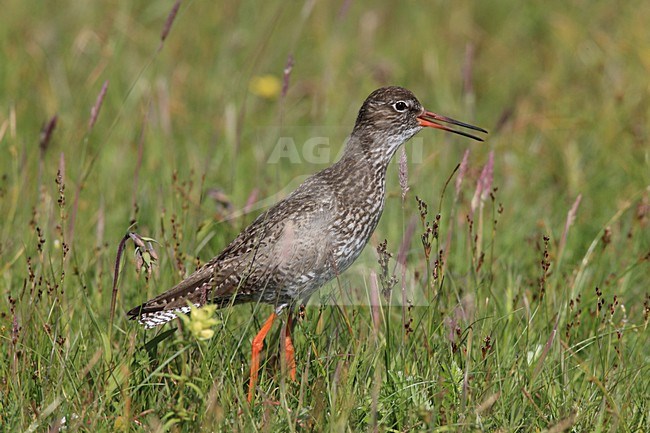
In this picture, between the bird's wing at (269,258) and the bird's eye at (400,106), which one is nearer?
the bird's wing at (269,258)

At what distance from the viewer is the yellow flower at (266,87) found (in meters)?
9.18

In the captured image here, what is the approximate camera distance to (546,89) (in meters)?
9.31

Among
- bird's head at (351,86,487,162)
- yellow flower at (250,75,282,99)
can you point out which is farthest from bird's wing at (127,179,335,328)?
yellow flower at (250,75,282,99)

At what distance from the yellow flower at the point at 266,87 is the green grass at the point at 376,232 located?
0.11 metres

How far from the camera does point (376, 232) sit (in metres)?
6.89

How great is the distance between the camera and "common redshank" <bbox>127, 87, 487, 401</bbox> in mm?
5086

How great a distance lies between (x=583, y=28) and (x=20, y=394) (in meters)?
7.46

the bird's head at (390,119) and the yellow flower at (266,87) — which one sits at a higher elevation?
the bird's head at (390,119)

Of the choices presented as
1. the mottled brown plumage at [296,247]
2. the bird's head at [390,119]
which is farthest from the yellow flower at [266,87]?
the mottled brown plumage at [296,247]

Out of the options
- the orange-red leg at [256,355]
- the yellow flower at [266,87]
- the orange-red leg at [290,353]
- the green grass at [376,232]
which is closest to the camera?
the green grass at [376,232]

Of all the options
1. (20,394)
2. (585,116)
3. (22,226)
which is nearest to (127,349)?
(20,394)

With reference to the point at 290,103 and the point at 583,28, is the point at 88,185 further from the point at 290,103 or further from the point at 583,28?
the point at 583,28

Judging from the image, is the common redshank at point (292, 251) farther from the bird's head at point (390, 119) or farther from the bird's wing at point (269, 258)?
the bird's head at point (390, 119)

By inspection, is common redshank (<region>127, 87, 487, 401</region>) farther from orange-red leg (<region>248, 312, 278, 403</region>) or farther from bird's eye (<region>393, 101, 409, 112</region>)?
bird's eye (<region>393, 101, 409, 112</region>)
